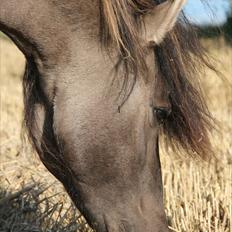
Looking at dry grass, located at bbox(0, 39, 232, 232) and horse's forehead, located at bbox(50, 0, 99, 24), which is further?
dry grass, located at bbox(0, 39, 232, 232)

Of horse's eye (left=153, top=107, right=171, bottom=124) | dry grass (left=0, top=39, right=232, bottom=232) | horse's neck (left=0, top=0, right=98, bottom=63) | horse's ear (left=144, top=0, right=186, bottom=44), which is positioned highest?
horse's neck (left=0, top=0, right=98, bottom=63)

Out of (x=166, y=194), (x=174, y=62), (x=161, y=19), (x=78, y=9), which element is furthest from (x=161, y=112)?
(x=166, y=194)

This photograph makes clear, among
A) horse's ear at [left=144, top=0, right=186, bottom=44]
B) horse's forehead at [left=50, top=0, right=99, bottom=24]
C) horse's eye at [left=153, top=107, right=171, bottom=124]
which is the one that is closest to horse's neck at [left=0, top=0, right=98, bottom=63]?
horse's forehead at [left=50, top=0, right=99, bottom=24]

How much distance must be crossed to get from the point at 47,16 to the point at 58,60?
0.49 ft

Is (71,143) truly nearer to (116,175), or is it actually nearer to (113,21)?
(116,175)

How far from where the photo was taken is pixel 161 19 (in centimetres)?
223

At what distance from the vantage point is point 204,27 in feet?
8.73

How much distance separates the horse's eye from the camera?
2.32 metres

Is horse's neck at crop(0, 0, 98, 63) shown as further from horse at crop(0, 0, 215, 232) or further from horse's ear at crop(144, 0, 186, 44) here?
horse's ear at crop(144, 0, 186, 44)

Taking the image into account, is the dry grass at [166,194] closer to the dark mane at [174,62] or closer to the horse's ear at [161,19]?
the dark mane at [174,62]

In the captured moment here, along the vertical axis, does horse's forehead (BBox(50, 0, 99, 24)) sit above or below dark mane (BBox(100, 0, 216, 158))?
above

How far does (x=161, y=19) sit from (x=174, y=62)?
7.1 inches

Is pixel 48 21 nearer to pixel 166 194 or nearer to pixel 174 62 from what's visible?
pixel 174 62

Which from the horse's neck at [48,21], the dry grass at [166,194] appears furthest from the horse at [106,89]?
the dry grass at [166,194]
